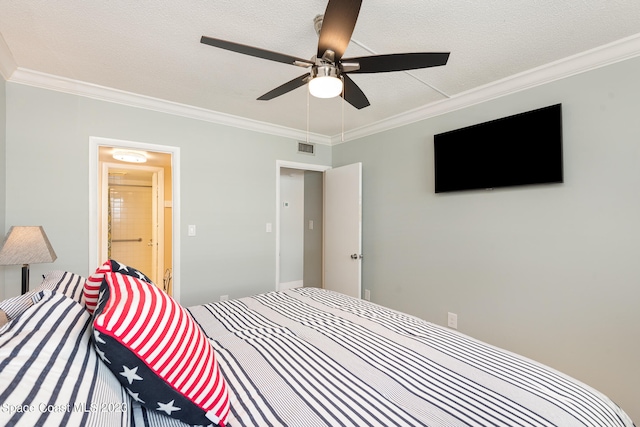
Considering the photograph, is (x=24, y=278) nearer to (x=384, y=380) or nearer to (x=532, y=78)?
(x=384, y=380)

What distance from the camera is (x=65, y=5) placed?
5.23ft

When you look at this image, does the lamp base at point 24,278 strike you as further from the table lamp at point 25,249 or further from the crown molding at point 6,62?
the crown molding at point 6,62

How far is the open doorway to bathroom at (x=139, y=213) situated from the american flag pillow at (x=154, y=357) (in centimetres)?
398

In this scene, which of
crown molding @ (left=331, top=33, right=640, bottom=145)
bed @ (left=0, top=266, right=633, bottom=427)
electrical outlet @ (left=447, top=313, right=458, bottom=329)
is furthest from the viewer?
electrical outlet @ (left=447, top=313, right=458, bottom=329)

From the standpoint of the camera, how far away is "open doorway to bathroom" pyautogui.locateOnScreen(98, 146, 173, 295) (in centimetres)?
461

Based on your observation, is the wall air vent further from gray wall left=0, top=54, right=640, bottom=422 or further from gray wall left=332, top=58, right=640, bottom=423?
gray wall left=332, top=58, right=640, bottom=423

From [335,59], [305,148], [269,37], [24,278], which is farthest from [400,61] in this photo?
[24,278]

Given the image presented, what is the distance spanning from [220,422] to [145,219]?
5.68 metres

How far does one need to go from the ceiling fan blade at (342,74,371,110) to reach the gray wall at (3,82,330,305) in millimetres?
1808

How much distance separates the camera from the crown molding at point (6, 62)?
1955mm

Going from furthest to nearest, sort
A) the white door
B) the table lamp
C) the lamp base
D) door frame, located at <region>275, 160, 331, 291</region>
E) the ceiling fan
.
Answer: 1. door frame, located at <region>275, 160, 331, 291</region>
2. the white door
3. the lamp base
4. the table lamp
5. the ceiling fan

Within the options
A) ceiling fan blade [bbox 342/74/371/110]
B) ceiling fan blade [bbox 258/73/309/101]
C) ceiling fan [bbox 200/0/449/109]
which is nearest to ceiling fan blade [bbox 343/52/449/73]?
ceiling fan [bbox 200/0/449/109]

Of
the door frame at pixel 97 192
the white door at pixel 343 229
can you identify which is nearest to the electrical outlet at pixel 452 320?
the white door at pixel 343 229

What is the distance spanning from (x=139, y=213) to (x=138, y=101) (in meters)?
3.41
